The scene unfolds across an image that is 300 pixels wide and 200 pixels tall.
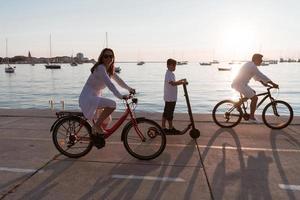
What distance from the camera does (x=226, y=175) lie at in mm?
5371

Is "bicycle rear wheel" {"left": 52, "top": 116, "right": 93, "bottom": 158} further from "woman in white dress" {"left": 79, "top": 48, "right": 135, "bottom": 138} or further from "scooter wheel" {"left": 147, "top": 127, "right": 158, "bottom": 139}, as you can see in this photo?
"scooter wheel" {"left": 147, "top": 127, "right": 158, "bottom": 139}

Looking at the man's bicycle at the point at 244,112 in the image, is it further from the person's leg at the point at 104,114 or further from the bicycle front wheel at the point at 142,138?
the person's leg at the point at 104,114

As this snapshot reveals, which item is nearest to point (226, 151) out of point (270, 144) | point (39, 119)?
point (270, 144)

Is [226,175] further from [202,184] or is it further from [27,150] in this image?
[27,150]

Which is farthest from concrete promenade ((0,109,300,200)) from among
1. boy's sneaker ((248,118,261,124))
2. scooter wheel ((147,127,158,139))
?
boy's sneaker ((248,118,261,124))

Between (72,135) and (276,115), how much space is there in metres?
5.17

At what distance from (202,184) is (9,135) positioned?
497 centimetres

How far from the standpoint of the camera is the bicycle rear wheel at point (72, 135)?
20.9 ft

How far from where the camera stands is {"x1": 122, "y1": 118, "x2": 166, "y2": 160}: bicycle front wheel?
620cm

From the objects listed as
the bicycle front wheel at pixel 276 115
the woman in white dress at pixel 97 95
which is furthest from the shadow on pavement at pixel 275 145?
the woman in white dress at pixel 97 95

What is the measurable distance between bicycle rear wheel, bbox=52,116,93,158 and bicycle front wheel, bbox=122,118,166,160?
678 mm

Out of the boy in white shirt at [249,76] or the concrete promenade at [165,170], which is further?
the boy in white shirt at [249,76]

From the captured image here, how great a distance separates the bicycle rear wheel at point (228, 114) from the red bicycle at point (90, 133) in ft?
9.41

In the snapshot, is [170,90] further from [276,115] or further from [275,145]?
[276,115]
